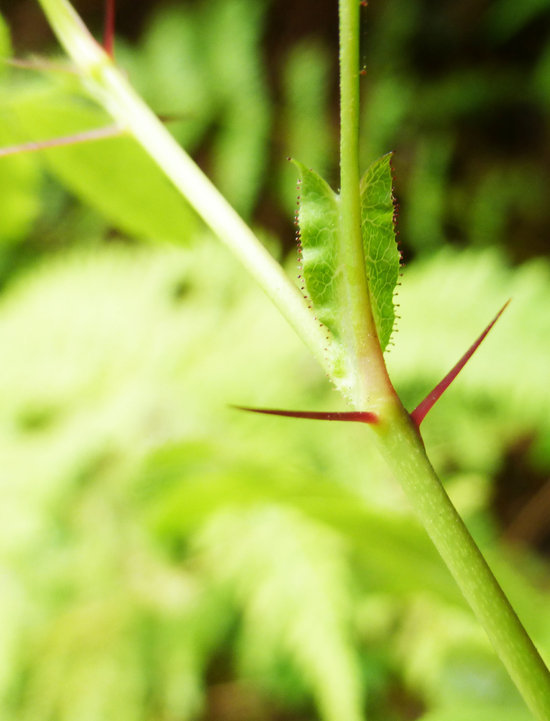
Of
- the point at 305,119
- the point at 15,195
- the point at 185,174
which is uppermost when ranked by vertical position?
the point at 305,119

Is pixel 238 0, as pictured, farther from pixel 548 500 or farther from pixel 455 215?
pixel 548 500

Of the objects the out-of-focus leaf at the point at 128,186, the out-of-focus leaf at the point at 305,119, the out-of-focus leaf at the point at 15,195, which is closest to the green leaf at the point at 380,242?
the out-of-focus leaf at the point at 128,186

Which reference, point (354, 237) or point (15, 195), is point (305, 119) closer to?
point (15, 195)

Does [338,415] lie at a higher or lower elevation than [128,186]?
lower

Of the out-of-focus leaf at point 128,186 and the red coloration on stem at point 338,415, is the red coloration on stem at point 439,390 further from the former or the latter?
the out-of-focus leaf at point 128,186

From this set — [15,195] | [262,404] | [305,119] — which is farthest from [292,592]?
[305,119]

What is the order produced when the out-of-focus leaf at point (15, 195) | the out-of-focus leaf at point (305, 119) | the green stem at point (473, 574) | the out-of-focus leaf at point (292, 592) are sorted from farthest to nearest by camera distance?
the out-of-focus leaf at point (305, 119) → the out-of-focus leaf at point (292, 592) → the out-of-focus leaf at point (15, 195) → the green stem at point (473, 574)

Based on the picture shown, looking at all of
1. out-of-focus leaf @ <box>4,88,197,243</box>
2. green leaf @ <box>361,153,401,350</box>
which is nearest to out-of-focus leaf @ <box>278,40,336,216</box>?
out-of-focus leaf @ <box>4,88,197,243</box>

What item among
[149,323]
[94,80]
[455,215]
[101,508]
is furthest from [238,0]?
[94,80]
